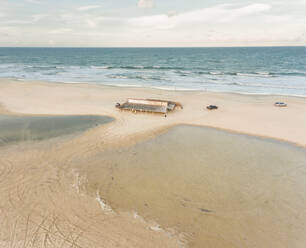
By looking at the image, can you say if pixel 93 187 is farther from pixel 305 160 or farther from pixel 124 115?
pixel 305 160

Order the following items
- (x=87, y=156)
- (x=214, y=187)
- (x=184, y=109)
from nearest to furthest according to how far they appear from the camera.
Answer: (x=214, y=187) < (x=87, y=156) < (x=184, y=109)

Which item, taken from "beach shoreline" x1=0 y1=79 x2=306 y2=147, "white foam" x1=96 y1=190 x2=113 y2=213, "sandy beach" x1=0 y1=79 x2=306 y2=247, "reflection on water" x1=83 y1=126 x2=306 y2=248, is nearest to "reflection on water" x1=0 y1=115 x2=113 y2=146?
"sandy beach" x1=0 y1=79 x2=306 y2=247

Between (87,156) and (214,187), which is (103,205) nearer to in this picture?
(87,156)

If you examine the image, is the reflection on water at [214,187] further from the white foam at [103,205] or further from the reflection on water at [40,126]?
the reflection on water at [40,126]

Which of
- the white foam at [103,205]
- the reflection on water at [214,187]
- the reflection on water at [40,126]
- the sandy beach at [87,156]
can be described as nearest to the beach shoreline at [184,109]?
the sandy beach at [87,156]

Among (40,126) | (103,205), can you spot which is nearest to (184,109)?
(40,126)

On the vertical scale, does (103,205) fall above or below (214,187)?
below

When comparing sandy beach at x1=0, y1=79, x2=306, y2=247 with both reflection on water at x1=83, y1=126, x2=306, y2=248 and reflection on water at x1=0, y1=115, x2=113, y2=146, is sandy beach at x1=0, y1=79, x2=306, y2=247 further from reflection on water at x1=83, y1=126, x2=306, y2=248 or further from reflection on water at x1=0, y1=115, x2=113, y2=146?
reflection on water at x1=0, y1=115, x2=113, y2=146
